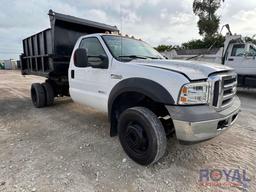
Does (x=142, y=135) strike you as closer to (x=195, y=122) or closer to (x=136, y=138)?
(x=136, y=138)

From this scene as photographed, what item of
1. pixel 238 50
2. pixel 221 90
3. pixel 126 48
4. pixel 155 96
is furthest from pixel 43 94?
pixel 238 50

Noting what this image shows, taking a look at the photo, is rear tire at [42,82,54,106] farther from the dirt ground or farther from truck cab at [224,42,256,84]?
truck cab at [224,42,256,84]

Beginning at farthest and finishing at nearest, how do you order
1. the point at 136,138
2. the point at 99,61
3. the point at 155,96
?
the point at 99,61 → the point at 136,138 → the point at 155,96

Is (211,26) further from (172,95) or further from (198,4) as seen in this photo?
(172,95)

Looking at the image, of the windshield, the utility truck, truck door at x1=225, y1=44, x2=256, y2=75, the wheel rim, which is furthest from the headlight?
truck door at x1=225, y1=44, x2=256, y2=75

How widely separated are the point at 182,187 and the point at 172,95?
111cm

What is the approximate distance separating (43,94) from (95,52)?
9.73 feet

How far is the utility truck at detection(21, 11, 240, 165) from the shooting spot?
2205 mm

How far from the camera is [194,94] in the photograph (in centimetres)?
222

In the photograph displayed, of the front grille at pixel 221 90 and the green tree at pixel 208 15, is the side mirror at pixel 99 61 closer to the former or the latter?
the front grille at pixel 221 90

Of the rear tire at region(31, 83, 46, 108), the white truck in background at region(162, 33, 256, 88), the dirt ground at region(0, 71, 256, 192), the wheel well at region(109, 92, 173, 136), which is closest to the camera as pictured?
the dirt ground at region(0, 71, 256, 192)

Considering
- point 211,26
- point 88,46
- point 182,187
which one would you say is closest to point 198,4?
point 211,26

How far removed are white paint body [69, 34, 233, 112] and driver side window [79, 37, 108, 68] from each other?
0.09m

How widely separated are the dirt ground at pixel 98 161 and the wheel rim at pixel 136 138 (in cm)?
24
